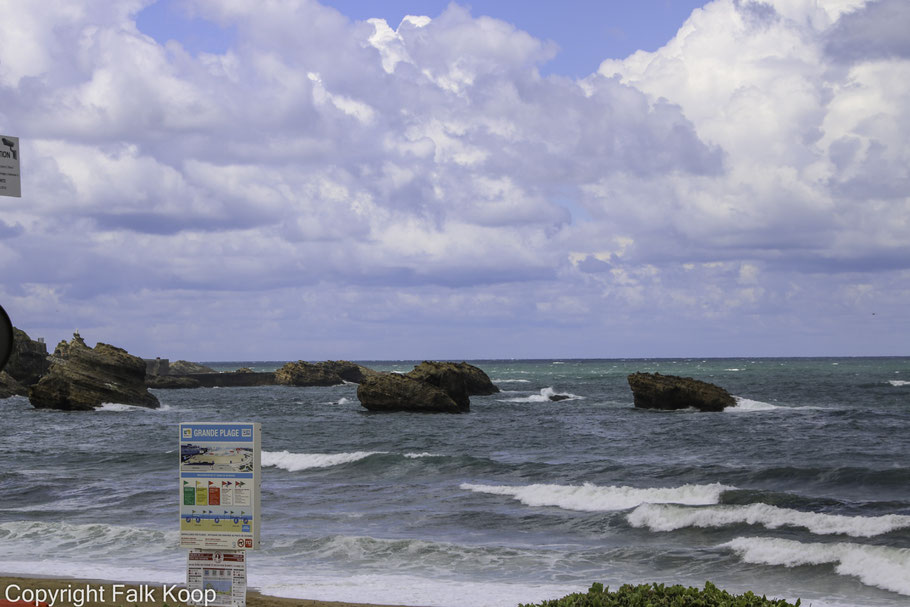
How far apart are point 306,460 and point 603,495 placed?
11.9m

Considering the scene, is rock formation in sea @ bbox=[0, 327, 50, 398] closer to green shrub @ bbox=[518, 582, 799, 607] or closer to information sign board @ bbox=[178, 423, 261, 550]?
information sign board @ bbox=[178, 423, 261, 550]

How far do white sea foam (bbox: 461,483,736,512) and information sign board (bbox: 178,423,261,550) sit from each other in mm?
13069

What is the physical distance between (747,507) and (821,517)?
149 centimetres

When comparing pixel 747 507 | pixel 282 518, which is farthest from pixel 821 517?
pixel 282 518

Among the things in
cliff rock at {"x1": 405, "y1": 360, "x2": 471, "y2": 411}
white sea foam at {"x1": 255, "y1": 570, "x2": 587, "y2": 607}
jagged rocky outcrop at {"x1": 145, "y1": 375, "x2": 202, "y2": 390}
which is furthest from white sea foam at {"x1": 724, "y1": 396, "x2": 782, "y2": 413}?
jagged rocky outcrop at {"x1": 145, "y1": 375, "x2": 202, "y2": 390}

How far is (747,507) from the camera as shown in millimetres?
19031

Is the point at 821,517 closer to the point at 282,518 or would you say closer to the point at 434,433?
the point at 282,518

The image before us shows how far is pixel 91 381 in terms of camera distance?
2340 inches

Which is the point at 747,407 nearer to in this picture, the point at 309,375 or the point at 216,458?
the point at 216,458

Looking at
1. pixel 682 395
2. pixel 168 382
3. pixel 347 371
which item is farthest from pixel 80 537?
pixel 347 371

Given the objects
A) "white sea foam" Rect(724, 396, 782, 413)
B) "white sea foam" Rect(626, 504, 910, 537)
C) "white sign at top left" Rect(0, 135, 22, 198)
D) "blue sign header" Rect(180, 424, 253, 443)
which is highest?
"white sign at top left" Rect(0, 135, 22, 198)

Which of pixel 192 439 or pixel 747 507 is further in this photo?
pixel 747 507

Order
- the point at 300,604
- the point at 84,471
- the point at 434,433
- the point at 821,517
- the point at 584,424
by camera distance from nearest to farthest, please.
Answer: the point at 300,604 → the point at 821,517 → the point at 84,471 → the point at 434,433 → the point at 584,424

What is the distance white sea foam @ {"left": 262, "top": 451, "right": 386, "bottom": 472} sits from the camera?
29.0 metres
